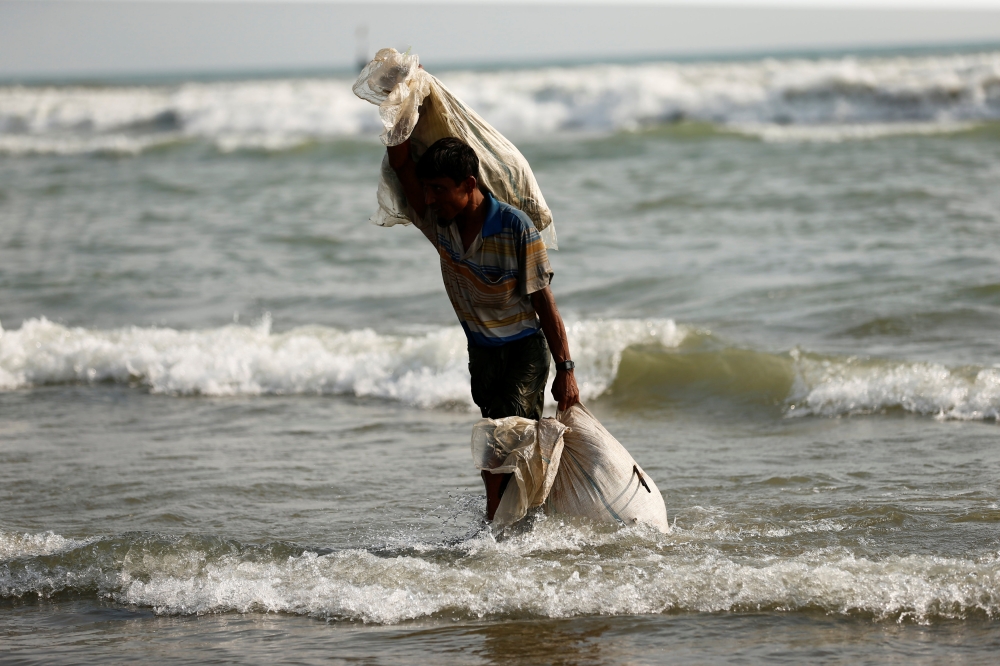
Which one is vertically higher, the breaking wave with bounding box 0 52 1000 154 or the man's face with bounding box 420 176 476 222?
the breaking wave with bounding box 0 52 1000 154

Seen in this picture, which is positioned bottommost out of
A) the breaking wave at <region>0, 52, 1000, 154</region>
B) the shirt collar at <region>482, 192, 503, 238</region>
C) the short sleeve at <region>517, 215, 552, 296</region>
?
the short sleeve at <region>517, 215, 552, 296</region>

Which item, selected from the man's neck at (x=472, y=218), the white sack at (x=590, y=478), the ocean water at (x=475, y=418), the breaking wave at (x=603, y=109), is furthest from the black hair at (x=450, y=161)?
the breaking wave at (x=603, y=109)

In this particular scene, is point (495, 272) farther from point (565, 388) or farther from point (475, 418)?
point (475, 418)

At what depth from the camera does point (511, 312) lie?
144 inches

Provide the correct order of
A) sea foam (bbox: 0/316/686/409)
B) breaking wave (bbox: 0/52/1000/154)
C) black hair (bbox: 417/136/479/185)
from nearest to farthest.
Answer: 1. black hair (bbox: 417/136/479/185)
2. sea foam (bbox: 0/316/686/409)
3. breaking wave (bbox: 0/52/1000/154)

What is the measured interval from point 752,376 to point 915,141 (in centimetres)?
1363

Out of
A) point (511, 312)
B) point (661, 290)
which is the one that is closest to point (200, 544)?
point (511, 312)

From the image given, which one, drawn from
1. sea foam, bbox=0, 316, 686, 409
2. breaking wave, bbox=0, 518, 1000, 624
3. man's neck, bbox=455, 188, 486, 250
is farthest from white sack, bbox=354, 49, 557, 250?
sea foam, bbox=0, 316, 686, 409

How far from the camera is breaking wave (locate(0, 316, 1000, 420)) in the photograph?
19.2 ft

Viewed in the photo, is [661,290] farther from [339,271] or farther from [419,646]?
[419,646]

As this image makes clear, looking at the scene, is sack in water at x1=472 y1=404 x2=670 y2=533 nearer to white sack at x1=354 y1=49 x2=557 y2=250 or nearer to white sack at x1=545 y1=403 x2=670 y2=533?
white sack at x1=545 y1=403 x2=670 y2=533

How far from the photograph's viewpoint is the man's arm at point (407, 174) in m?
3.69

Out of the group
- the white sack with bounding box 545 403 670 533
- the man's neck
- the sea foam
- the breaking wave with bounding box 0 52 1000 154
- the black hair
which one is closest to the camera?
the black hair

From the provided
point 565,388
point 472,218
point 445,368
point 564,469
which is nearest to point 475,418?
point 445,368
